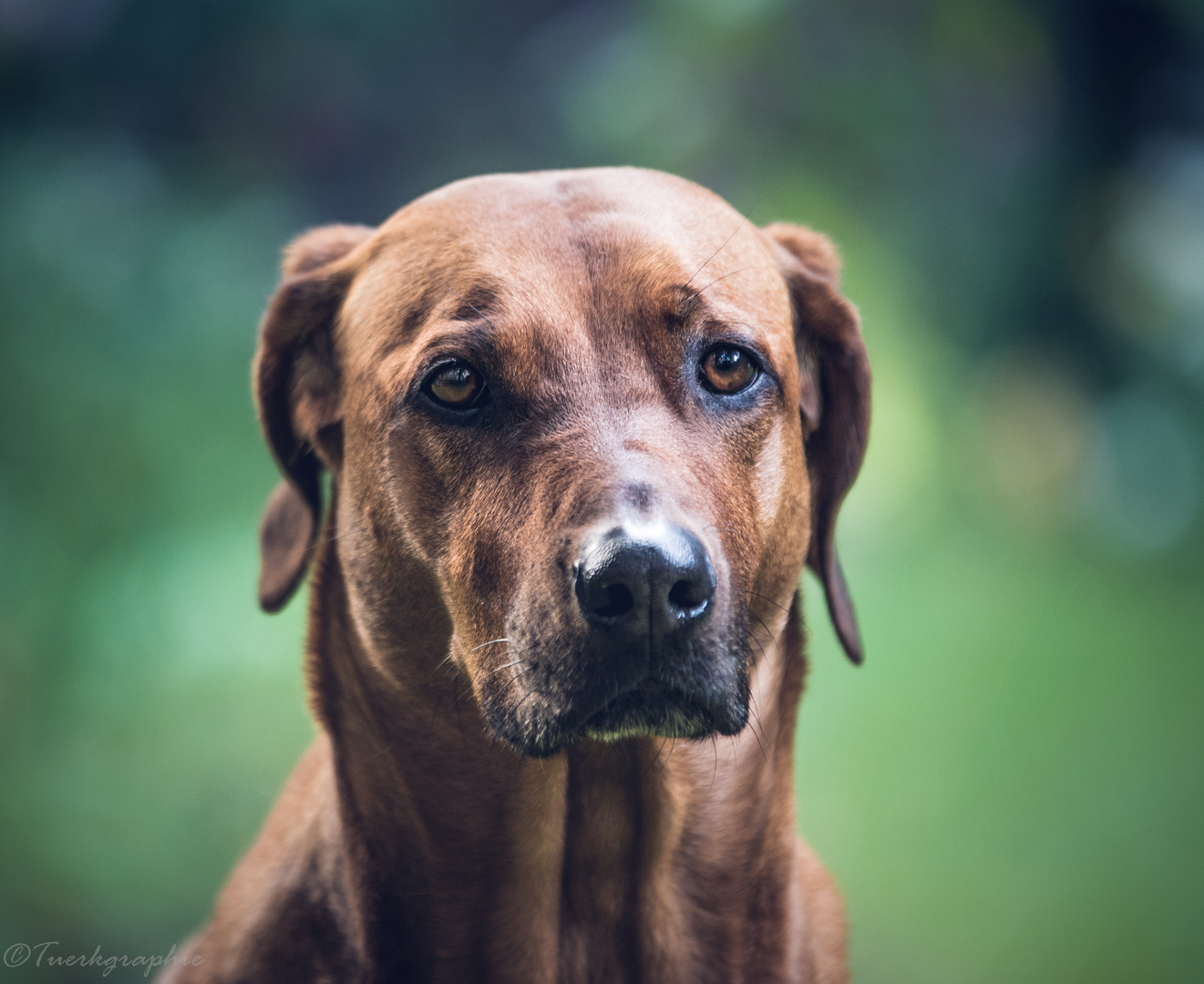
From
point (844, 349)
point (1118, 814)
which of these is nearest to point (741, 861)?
point (844, 349)

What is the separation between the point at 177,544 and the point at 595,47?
346 cm

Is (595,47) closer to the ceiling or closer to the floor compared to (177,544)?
closer to the ceiling

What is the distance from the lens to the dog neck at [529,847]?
1.70 m

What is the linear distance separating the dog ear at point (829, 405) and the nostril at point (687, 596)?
653 millimetres

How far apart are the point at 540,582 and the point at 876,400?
168 inches

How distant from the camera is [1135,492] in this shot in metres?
6.09

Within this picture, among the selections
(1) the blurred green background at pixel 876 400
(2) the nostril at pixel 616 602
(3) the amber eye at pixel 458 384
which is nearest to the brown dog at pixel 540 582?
(3) the amber eye at pixel 458 384

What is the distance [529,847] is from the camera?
173 cm

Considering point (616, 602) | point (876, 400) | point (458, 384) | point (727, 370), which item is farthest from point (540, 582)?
point (876, 400)

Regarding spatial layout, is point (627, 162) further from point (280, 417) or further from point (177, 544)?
point (280, 417)

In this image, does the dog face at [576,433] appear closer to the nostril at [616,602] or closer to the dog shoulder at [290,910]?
the nostril at [616,602]

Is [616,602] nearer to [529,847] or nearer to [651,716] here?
[651,716]

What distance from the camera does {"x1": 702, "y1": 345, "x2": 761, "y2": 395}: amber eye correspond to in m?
1.68

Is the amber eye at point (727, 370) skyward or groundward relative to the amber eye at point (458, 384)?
skyward
